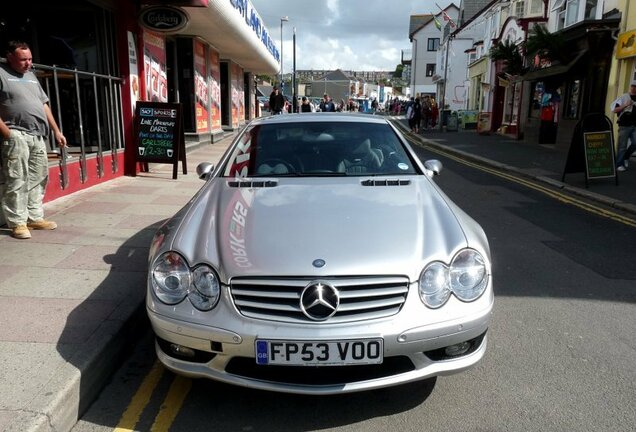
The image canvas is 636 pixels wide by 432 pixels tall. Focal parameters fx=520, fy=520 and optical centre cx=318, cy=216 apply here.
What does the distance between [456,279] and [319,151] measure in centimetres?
188

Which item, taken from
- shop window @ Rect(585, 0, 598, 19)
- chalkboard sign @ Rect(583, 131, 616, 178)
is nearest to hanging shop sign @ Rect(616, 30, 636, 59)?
shop window @ Rect(585, 0, 598, 19)

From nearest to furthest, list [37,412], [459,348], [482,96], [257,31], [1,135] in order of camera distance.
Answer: [37,412] < [459,348] < [1,135] < [257,31] < [482,96]

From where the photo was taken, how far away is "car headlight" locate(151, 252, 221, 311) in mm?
2639

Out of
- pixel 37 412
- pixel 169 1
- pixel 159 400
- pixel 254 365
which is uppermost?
pixel 169 1

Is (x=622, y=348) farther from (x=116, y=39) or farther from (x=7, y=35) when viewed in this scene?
(x=7, y=35)

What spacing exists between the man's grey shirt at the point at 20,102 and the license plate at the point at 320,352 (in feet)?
13.1

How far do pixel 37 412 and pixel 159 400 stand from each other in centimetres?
64

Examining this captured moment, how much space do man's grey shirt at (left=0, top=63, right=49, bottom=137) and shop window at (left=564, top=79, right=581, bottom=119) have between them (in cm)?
1649

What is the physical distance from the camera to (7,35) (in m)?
8.73

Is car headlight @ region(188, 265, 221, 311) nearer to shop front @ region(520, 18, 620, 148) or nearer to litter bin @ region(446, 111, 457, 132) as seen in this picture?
shop front @ region(520, 18, 620, 148)

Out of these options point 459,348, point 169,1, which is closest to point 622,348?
point 459,348

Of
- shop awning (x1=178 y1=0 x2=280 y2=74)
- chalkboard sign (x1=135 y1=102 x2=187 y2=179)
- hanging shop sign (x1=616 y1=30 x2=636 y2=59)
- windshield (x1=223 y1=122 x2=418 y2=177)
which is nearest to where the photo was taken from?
windshield (x1=223 y1=122 x2=418 y2=177)

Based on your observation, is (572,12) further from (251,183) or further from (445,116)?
(251,183)

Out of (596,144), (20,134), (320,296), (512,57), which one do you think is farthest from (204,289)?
(512,57)
